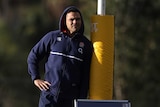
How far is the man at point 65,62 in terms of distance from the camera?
6.95 metres

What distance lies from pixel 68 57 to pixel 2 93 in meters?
11.6

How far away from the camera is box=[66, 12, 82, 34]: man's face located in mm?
6961

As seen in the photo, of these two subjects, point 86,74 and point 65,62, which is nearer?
point 65,62

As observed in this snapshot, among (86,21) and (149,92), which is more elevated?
(86,21)

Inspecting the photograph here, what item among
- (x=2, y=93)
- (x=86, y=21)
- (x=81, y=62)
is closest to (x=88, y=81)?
(x=81, y=62)

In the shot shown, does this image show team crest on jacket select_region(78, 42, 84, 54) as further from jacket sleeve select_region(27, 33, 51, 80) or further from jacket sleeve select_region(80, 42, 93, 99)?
jacket sleeve select_region(27, 33, 51, 80)

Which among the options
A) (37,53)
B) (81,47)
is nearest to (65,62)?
(81,47)

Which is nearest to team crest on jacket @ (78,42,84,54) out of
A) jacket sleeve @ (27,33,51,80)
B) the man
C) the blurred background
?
the man

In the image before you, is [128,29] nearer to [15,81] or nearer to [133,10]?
[133,10]

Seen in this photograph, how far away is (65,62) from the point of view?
694 centimetres

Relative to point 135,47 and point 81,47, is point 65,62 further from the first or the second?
point 135,47

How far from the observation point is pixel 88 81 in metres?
7.12

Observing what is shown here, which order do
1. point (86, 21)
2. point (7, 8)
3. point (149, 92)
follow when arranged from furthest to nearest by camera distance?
point (7, 8)
point (149, 92)
point (86, 21)

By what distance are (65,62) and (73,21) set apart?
407 millimetres
